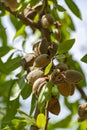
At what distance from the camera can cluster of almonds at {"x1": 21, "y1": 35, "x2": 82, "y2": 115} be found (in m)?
1.42

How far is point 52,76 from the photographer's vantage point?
142 cm

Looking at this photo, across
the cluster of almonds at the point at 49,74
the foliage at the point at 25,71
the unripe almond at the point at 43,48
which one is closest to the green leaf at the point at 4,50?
the foliage at the point at 25,71

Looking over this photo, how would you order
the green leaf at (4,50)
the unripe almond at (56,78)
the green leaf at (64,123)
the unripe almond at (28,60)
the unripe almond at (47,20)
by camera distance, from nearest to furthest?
the unripe almond at (56,78) < the unripe almond at (28,60) < the unripe almond at (47,20) < the green leaf at (4,50) < the green leaf at (64,123)

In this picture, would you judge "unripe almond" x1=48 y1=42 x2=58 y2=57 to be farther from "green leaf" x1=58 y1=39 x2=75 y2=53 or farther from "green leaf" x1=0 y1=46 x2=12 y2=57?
"green leaf" x1=0 y1=46 x2=12 y2=57

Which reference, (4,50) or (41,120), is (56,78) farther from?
(4,50)

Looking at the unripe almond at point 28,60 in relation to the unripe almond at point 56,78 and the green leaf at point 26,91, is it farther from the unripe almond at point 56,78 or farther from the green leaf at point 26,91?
the unripe almond at point 56,78

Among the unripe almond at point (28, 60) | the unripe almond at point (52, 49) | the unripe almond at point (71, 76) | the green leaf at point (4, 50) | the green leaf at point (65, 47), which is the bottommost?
the unripe almond at point (71, 76)

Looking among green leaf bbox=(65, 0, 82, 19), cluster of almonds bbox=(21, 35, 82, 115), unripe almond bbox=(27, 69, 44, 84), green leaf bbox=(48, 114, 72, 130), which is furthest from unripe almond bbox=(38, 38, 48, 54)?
green leaf bbox=(48, 114, 72, 130)

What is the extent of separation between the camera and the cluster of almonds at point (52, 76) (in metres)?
1.42

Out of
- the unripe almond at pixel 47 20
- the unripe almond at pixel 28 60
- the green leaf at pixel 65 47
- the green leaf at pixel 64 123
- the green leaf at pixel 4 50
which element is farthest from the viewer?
the green leaf at pixel 64 123

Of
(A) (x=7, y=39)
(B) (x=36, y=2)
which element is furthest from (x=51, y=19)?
(A) (x=7, y=39)

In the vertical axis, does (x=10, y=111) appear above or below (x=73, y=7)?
below

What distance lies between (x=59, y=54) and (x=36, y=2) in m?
0.44

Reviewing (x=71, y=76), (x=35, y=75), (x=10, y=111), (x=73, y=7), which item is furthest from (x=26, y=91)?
(x=73, y=7)
